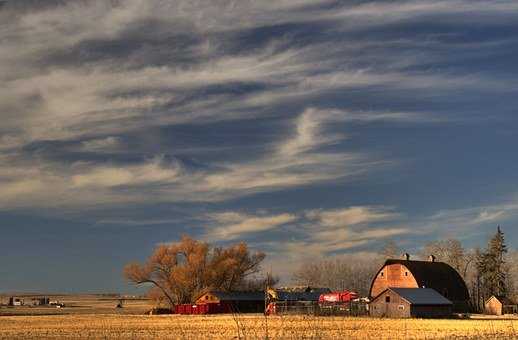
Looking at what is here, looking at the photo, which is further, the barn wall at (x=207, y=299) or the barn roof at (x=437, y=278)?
the barn wall at (x=207, y=299)

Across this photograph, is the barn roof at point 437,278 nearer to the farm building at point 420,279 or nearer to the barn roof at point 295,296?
the farm building at point 420,279

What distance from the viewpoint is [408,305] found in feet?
285

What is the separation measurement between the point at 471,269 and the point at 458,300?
28794 millimetres

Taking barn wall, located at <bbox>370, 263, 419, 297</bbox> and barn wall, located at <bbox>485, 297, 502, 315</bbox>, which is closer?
barn wall, located at <bbox>485, 297, 502, 315</bbox>

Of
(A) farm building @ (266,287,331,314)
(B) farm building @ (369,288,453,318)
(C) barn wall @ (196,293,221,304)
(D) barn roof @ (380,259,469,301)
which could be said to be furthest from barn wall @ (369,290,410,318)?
(C) barn wall @ (196,293,221,304)

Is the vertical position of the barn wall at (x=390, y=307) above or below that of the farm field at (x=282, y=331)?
above

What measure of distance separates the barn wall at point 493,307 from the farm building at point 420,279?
3284mm


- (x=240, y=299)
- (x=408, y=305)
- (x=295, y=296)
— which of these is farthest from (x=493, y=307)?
(x=240, y=299)

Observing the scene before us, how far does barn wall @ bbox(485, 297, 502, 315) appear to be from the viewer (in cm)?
10649

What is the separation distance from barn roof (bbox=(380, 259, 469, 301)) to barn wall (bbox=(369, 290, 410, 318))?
1736cm

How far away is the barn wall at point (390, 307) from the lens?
286 ft

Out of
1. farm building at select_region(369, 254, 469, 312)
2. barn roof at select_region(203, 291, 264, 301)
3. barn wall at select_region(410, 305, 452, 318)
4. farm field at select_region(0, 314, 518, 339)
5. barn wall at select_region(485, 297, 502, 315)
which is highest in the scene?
farm building at select_region(369, 254, 469, 312)

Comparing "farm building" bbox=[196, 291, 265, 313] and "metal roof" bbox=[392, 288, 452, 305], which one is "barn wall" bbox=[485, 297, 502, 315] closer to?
"metal roof" bbox=[392, 288, 452, 305]

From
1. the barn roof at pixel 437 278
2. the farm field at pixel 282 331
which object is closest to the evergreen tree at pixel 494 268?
the barn roof at pixel 437 278
